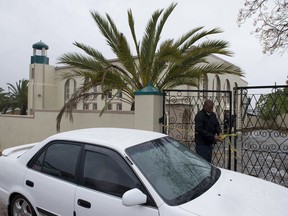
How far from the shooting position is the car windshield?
2.64m

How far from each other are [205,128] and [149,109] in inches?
58.9

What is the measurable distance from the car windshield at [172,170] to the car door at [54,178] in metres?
0.78

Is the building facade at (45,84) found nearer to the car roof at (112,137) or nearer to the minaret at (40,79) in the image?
the minaret at (40,79)

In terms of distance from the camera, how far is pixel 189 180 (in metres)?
2.93

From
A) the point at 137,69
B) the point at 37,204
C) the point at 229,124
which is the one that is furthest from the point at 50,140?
the point at 137,69

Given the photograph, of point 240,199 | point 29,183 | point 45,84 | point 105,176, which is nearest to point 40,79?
point 45,84

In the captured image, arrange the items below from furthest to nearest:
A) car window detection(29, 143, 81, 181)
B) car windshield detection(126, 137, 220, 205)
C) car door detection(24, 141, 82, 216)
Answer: car window detection(29, 143, 81, 181)
car door detection(24, 141, 82, 216)
car windshield detection(126, 137, 220, 205)

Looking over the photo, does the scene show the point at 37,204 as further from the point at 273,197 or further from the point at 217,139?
the point at 217,139

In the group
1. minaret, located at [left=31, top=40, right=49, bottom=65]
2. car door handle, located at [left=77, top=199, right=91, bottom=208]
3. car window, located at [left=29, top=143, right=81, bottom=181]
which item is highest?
minaret, located at [left=31, top=40, right=49, bottom=65]

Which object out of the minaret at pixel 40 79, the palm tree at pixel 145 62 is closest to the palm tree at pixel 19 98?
the minaret at pixel 40 79

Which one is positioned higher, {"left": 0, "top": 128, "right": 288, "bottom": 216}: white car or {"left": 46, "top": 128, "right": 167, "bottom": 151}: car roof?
{"left": 46, "top": 128, "right": 167, "bottom": 151}: car roof

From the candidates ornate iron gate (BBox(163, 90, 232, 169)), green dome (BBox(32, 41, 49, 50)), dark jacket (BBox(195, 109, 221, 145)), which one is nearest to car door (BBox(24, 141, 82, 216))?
dark jacket (BBox(195, 109, 221, 145))

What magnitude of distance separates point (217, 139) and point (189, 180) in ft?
7.88

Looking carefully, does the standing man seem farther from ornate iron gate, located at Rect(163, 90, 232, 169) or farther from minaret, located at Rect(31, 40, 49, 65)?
minaret, located at Rect(31, 40, 49, 65)
